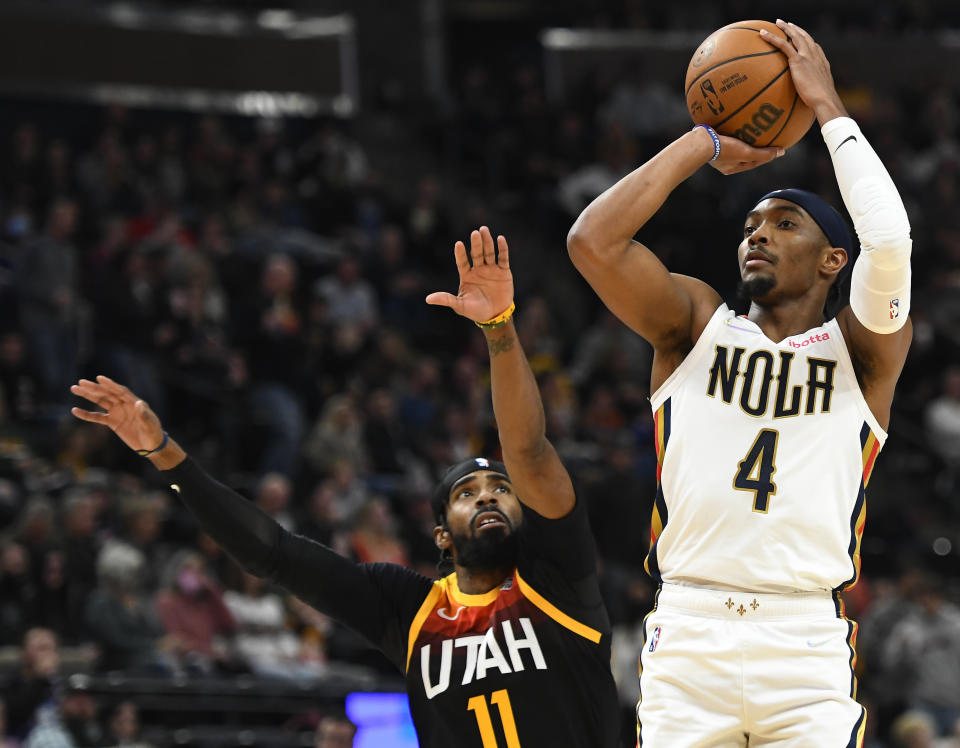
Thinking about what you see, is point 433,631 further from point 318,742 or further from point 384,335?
point 384,335

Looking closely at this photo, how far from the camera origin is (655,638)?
4402mm

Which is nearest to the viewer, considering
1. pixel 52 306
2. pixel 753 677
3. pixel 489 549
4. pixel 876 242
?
pixel 753 677

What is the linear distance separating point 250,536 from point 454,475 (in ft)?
2.78

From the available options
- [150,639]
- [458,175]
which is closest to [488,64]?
[458,175]

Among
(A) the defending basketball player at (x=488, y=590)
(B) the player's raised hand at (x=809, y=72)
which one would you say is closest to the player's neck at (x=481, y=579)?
(A) the defending basketball player at (x=488, y=590)

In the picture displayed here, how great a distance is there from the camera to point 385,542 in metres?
11.0

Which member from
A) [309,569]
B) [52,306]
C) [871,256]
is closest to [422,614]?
[309,569]

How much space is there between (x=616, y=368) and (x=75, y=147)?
720cm

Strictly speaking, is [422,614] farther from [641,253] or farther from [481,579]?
[641,253]

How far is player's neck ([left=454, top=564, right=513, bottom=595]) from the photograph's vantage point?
5465mm

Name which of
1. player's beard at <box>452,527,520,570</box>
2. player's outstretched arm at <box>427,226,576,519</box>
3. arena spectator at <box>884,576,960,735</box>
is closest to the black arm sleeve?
player's beard at <box>452,527,520,570</box>

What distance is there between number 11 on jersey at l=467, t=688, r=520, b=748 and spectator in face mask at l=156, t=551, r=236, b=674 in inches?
198

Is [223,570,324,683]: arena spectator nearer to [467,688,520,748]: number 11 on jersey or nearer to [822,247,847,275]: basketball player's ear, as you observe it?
[467,688,520,748]: number 11 on jersey

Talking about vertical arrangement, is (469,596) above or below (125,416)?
below
